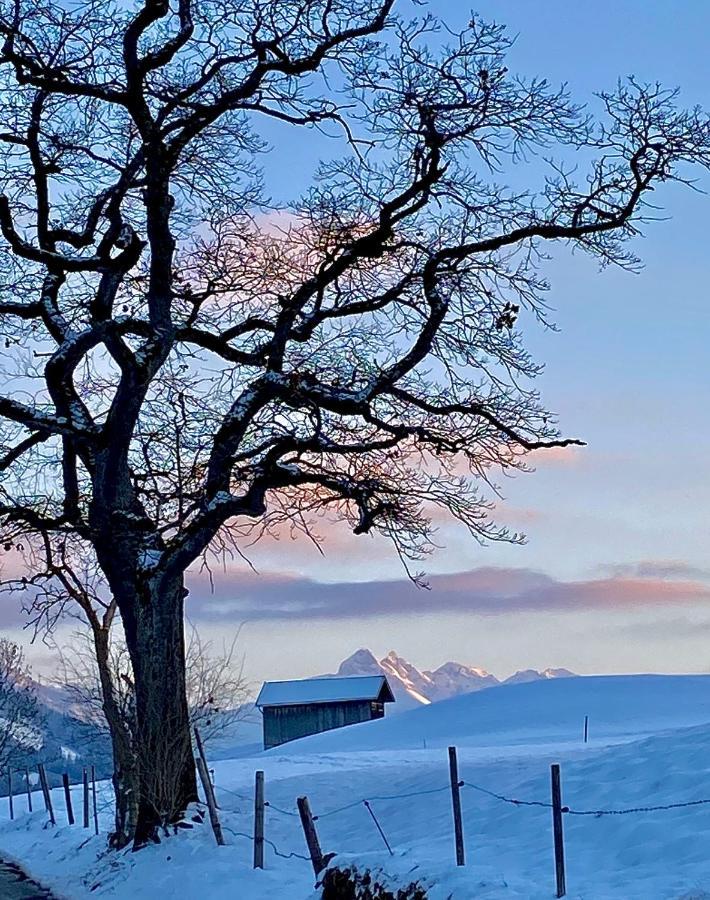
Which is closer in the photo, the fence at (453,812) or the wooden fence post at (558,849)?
the wooden fence post at (558,849)

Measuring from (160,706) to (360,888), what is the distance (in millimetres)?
7770

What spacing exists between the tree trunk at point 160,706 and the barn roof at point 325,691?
51509mm

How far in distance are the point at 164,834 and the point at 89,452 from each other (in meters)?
6.13

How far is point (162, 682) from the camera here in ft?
60.1

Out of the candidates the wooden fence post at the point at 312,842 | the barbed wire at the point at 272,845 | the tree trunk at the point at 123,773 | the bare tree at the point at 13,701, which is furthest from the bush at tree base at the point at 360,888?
the bare tree at the point at 13,701

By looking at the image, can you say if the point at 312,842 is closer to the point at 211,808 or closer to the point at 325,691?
the point at 211,808

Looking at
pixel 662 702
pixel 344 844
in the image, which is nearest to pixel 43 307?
pixel 344 844

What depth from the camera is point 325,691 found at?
7038 centimetres

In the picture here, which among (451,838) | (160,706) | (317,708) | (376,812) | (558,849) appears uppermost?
(160,706)

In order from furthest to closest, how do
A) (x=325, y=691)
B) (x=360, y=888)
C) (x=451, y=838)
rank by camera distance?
(x=325, y=691)
(x=451, y=838)
(x=360, y=888)

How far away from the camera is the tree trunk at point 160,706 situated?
703 inches

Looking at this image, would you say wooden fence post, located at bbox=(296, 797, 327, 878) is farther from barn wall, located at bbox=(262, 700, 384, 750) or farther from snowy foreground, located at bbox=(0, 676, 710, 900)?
barn wall, located at bbox=(262, 700, 384, 750)

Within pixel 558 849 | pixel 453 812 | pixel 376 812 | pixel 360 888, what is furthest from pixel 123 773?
pixel 558 849

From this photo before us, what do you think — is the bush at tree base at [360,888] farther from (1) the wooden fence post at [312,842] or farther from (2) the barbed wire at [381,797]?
(2) the barbed wire at [381,797]
